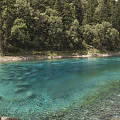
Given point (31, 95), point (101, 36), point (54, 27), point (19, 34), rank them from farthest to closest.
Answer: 1. point (101, 36)
2. point (54, 27)
3. point (19, 34)
4. point (31, 95)

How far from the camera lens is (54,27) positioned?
224 ft

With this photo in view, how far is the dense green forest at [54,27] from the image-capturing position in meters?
59.8

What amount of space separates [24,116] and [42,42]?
58406mm

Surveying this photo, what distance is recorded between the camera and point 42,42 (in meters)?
69.9

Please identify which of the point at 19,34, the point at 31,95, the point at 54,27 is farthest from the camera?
the point at 54,27

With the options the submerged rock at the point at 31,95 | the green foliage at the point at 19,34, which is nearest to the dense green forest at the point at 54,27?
the green foliage at the point at 19,34

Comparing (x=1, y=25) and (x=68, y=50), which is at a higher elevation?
(x=1, y=25)

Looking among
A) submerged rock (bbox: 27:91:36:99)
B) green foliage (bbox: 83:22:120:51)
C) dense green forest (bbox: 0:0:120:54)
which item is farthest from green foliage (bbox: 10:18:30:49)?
submerged rock (bbox: 27:91:36:99)

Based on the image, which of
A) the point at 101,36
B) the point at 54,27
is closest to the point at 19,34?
the point at 54,27

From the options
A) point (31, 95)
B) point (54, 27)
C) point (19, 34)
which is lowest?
point (31, 95)

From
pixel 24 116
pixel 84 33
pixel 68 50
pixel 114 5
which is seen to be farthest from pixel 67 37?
pixel 24 116

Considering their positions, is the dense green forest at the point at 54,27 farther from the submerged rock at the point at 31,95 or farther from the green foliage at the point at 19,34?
the submerged rock at the point at 31,95

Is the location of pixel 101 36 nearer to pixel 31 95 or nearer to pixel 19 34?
pixel 19 34

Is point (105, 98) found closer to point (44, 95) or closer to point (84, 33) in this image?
point (44, 95)
